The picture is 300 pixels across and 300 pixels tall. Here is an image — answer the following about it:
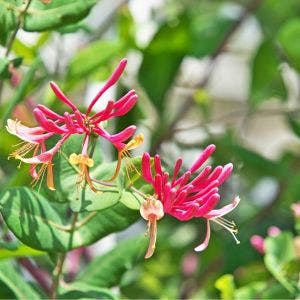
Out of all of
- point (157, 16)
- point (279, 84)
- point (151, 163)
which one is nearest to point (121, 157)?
point (151, 163)

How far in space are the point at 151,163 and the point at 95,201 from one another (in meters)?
0.05

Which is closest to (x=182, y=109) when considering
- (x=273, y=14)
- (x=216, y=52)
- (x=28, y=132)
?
(x=216, y=52)

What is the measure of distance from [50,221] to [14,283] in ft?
0.22

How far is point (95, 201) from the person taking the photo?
64 centimetres

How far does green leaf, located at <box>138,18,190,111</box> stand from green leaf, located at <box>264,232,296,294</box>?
380 millimetres

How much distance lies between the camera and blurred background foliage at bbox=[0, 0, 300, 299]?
80cm

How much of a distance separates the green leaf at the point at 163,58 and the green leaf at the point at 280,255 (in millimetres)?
380

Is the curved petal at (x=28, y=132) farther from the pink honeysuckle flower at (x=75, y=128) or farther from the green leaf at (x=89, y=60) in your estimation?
the green leaf at (x=89, y=60)

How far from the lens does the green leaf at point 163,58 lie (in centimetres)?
116

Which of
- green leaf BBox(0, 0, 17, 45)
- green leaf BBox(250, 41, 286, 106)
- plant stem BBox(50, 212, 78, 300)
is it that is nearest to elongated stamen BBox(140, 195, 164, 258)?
plant stem BBox(50, 212, 78, 300)

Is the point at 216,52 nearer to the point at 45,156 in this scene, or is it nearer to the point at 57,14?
the point at 57,14

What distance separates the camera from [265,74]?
1.25m

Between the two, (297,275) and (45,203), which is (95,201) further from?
(297,275)

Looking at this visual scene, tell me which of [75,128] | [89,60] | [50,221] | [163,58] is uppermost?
[75,128]
